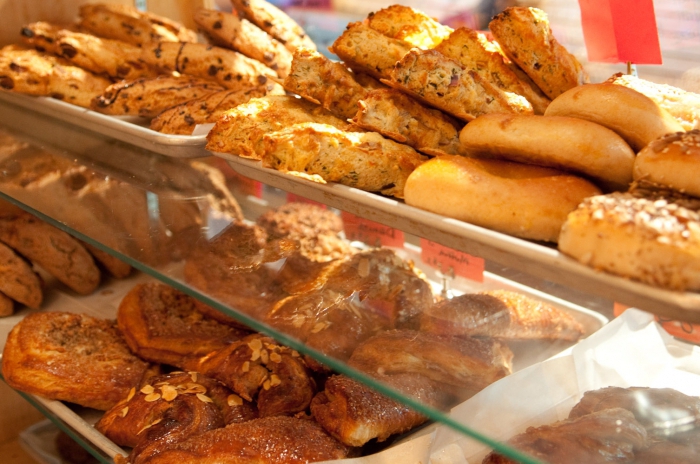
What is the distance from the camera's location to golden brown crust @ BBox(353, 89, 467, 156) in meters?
1.30

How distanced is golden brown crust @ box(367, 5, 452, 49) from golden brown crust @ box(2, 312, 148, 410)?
3.34ft

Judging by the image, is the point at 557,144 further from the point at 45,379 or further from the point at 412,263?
the point at 45,379

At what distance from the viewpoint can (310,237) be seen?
1.47m

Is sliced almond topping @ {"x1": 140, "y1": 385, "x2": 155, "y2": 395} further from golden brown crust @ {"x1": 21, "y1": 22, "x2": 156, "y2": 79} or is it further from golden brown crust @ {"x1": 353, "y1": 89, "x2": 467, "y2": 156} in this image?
golden brown crust @ {"x1": 21, "y1": 22, "x2": 156, "y2": 79}

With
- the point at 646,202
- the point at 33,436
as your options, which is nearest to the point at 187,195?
the point at 33,436

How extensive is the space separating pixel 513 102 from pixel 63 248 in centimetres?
144

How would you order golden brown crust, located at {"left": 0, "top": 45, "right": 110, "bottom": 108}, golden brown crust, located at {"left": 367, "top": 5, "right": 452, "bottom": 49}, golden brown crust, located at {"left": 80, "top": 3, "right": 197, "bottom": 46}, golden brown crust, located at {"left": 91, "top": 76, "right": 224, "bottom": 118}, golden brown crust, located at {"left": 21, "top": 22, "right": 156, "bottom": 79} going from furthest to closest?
golden brown crust, located at {"left": 80, "top": 3, "right": 197, "bottom": 46} < golden brown crust, located at {"left": 21, "top": 22, "right": 156, "bottom": 79} < golden brown crust, located at {"left": 0, "top": 45, "right": 110, "bottom": 108} < golden brown crust, located at {"left": 91, "top": 76, "right": 224, "bottom": 118} < golden brown crust, located at {"left": 367, "top": 5, "right": 452, "bottom": 49}

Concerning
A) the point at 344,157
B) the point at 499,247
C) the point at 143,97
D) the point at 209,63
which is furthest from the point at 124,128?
the point at 499,247

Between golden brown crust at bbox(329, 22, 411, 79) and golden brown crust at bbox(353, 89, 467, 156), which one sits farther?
golden brown crust at bbox(329, 22, 411, 79)

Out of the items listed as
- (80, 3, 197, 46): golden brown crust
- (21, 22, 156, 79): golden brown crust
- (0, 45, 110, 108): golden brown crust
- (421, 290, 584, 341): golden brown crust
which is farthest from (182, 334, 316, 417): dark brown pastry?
(80, 3, 197, 46): golden brown crust

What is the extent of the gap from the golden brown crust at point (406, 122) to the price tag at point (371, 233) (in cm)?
23

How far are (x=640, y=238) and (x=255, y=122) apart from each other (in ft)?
2.86

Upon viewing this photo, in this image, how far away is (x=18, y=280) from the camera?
195 cm

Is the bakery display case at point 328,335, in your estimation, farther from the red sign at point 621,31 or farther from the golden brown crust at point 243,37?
the red sign at point 621,31
